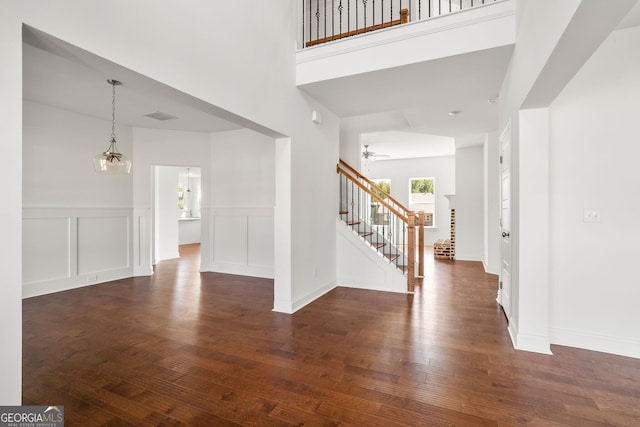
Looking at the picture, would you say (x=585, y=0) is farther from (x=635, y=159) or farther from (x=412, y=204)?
(x=412, y=204)

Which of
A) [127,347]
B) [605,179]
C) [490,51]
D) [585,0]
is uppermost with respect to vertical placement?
[490,51]

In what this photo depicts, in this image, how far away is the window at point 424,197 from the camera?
1103 cm

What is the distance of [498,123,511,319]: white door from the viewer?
3420 mm

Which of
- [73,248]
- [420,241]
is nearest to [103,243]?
[73,248]

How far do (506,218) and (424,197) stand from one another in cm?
767

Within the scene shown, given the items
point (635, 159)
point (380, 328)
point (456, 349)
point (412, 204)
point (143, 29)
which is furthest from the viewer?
point (412, 204)

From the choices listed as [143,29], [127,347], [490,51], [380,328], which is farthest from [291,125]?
[127,347]

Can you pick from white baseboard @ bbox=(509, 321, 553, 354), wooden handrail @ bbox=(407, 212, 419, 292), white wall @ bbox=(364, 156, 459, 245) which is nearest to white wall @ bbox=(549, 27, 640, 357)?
white baseboard @ bbox=(509, 321, 553, 354)

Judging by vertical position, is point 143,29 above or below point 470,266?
above

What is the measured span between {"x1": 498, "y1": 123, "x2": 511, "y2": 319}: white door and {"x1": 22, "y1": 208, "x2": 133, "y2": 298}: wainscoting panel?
6.20 m

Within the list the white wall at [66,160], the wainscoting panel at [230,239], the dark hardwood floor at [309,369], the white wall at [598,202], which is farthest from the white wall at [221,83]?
the white wall at [66,160]

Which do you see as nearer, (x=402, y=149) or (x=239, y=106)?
(x=239, y=106)

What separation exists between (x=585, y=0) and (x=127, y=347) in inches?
159

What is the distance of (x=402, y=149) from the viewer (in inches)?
382
